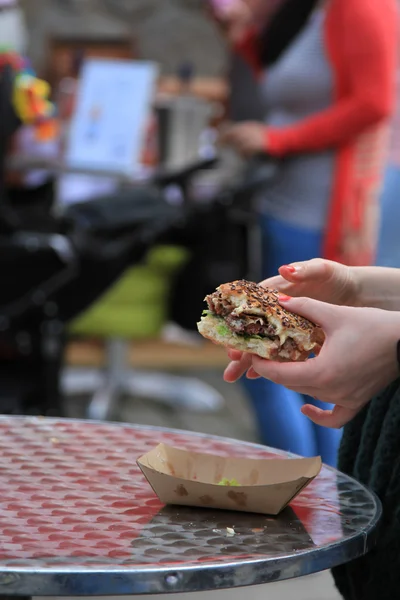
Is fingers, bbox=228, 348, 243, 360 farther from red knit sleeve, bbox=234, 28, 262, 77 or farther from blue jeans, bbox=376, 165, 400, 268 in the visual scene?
red knit sleeve, bbox=234, 28, 262, 77

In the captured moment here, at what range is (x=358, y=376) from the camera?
3.76 ft

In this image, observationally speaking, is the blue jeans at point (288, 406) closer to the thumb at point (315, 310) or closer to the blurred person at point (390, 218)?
the blurred person at point (390, 218)

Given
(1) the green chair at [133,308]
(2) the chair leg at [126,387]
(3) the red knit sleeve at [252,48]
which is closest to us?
(3) the red knit sleeve at [252,48]

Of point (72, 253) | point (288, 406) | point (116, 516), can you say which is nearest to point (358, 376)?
point (116, 516)

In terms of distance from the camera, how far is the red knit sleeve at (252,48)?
289 cm

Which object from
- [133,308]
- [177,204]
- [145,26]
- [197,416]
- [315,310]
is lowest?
[197,416]

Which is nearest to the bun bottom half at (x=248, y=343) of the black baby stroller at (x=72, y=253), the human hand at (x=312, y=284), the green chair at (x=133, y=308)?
the human hand at (x=312, y=284)

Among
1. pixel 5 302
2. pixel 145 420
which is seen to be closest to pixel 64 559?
pixel 5 302

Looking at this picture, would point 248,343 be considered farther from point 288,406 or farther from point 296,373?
point 288,406

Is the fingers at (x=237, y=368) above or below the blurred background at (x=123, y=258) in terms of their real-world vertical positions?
above

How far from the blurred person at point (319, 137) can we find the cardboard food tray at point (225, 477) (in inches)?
57.6

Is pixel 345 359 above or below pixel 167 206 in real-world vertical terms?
above

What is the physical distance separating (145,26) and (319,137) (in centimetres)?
336

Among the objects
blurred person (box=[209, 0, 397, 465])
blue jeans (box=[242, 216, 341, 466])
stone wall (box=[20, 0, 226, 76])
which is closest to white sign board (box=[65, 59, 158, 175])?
blurred person (box=[209, 0, 397, 465])
